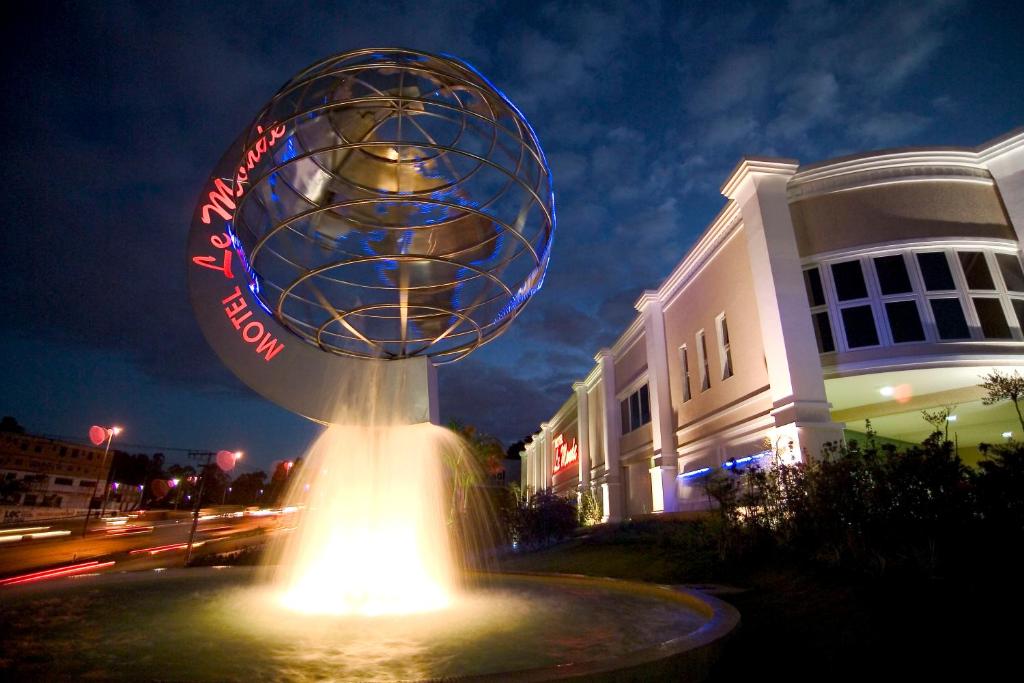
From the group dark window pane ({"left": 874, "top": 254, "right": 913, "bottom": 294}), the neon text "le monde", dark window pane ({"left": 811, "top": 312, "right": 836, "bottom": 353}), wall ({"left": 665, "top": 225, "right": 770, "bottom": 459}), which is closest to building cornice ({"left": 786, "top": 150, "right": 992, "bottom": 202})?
dark window pane ({"left": 874, "top": 254, "right": 913, "bottom": 294})

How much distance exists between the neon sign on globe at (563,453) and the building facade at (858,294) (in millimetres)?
20053

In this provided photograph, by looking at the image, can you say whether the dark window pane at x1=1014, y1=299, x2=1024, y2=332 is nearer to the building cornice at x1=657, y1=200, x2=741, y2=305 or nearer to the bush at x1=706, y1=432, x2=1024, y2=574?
the building cornice at x1=657, y1=200, x2=741, y2=305

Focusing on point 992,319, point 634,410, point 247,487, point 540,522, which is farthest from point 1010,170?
point 247,487

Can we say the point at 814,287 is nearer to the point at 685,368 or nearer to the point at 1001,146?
the point at 1001,146

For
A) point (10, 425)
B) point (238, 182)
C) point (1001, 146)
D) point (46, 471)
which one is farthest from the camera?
point (10, 425)

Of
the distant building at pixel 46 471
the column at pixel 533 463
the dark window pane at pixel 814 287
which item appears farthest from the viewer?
the distant building at pixel 46 471

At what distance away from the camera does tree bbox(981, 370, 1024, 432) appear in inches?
487

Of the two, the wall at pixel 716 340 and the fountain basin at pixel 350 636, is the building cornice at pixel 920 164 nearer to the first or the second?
the wall at pixel 716 340

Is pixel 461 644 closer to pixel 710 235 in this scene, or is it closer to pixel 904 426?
pixel 710 235

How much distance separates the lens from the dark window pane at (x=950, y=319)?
1369cm

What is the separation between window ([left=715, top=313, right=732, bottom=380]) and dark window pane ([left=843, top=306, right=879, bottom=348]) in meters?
3.69

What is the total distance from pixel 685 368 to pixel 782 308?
7144mm

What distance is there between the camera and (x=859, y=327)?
47.2ft

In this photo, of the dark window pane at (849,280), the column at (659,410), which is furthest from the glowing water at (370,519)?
the column at (659,410)
